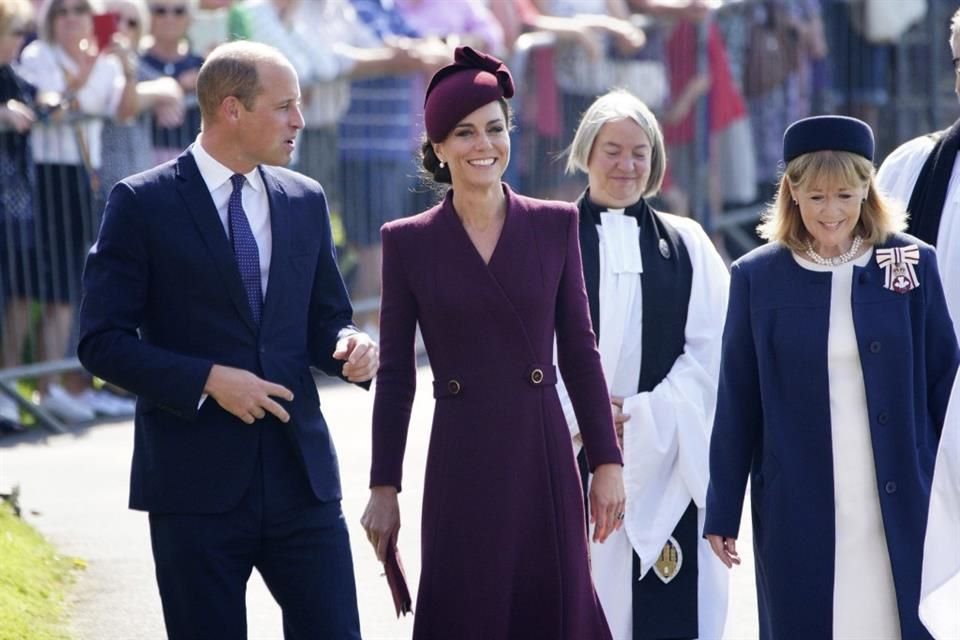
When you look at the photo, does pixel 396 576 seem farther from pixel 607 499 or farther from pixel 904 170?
pixel 904 170

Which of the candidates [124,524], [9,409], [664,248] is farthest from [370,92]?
[664,248]

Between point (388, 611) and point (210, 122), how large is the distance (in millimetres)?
2701

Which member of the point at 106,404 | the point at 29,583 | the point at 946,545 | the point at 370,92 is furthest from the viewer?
the point at 370,92

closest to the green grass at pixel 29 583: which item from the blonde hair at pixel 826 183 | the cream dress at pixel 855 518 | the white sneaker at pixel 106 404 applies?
the white sneaker at pixel 106 404

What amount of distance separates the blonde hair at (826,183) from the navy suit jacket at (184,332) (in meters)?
1.45

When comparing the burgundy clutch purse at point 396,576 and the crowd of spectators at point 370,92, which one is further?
the crowd of spectators at point 370,92

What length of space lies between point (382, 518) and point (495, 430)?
1.28 ft

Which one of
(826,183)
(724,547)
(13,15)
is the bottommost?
(724,547)

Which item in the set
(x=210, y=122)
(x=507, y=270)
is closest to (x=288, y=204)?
(x=210, y=122)

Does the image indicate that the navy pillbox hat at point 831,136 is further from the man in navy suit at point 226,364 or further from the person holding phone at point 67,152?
the person holding phone at point 67,152

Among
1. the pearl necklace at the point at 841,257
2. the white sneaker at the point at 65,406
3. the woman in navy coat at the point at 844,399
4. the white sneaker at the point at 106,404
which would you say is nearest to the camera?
the woman in navy coat at the point at 844,399

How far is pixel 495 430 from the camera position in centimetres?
524

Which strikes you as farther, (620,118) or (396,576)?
(620,118)

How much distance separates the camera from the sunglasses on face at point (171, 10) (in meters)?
11.2
